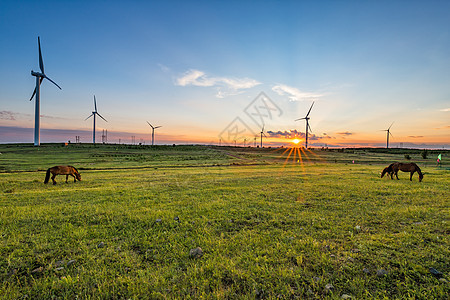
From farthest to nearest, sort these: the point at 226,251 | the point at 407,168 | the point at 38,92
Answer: the point at 38,92, the point at 407,168, the point at 226,251

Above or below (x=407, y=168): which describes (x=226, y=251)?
below

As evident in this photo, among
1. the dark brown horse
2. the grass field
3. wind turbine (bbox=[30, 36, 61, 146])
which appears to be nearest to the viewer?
the grass field

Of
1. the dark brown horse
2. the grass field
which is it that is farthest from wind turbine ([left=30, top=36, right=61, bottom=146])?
the dark brown horse

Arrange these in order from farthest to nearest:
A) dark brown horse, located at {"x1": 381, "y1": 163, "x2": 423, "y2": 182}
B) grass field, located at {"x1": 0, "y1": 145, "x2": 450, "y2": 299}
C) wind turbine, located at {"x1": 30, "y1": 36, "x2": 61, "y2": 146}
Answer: wind turbine, located at {"x1": 30, "y1": 36, "x2": 61, "y2": 146} → dark brown horse, located at {"x1": 381, "y1": 163, "x2": 423, "y2": 182} → grass field, located at {"x1": 0, "y1": 145, "x2": 450, "y2": 299}

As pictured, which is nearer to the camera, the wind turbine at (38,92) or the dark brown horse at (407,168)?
the dark brown horse at (407,168)

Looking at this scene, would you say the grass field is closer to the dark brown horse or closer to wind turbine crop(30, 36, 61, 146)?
the dark brown horse

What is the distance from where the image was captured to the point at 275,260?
4.43 meters

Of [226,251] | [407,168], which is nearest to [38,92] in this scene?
[226,251]

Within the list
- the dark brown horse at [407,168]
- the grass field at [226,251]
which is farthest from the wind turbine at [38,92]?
the dark brown horse at [407,168]

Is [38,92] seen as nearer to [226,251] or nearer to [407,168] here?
[226,251]

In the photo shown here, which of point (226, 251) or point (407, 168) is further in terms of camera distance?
point (407, 168)

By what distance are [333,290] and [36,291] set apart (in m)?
5.29

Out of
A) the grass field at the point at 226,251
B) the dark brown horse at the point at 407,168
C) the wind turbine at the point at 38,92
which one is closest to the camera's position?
the grass field at the point at 226,251

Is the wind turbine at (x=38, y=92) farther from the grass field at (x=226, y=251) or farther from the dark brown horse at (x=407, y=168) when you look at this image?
the dark brown horse at (x=407, y=168)
